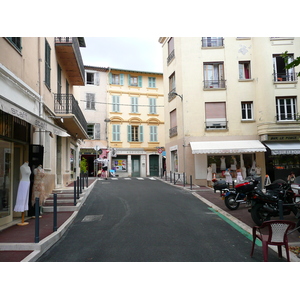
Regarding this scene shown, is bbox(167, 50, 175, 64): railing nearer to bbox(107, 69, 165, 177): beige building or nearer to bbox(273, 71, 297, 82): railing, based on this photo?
bbox(273, 71, 297, 82): railing

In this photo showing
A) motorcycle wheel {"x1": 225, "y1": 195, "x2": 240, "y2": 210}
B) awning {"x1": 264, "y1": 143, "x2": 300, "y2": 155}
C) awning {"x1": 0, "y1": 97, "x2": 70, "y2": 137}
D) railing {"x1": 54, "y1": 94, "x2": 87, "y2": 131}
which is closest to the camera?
awning {"x1": 0, "y1": 97, "x2": 70, "y2": 137}

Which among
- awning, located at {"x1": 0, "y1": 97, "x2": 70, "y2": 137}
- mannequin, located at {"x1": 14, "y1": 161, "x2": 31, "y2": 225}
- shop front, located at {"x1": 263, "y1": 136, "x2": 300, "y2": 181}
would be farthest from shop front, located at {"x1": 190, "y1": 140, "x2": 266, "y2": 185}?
mannequin, located at {"x1": 14, "y1": 161, "x2": 31, "y2": 225}

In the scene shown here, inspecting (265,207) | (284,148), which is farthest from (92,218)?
(284,148)

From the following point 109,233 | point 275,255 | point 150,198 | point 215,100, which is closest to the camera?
point 275,255

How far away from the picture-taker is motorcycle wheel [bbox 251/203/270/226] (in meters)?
7.38

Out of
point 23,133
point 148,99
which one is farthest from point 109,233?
point 148,99

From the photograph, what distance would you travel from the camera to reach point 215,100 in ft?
62.7

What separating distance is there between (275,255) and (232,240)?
1063mm

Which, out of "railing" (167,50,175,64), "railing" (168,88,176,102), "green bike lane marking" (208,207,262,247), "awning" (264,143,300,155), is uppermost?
"railing" (167,50,175,64)

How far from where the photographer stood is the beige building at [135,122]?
3061 cm

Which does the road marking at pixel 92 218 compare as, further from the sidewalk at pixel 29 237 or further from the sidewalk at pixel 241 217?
the sidewalk at pixel 241 217

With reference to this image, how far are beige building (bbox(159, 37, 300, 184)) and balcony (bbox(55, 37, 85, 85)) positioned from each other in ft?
23.9

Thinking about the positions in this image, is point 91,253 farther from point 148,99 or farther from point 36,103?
point 148,99

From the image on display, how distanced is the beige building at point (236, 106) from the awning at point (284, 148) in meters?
0.06
